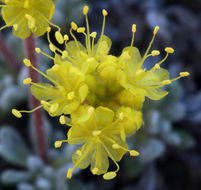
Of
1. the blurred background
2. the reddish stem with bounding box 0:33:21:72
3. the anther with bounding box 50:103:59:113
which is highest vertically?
the anther with bounding box 50:103:59:113

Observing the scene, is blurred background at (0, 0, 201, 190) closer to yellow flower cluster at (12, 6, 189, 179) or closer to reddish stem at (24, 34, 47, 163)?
reddish stem at (24, 34, 47, 163)

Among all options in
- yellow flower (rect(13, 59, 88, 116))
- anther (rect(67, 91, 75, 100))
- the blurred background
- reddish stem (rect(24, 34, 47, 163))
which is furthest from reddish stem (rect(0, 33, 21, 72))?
anther (rect(67, 91, 75, 100))

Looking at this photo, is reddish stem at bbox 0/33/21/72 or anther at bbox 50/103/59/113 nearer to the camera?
anther at bbox 50/103/59/113

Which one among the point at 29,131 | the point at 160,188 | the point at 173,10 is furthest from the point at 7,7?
the point at 160,188

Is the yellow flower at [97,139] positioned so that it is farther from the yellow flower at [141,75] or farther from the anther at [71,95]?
the yellow flower at [141,75]

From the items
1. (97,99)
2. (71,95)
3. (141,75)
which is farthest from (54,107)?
(141,75)

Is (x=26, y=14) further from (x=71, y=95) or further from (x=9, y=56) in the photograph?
(x=9, y=56)


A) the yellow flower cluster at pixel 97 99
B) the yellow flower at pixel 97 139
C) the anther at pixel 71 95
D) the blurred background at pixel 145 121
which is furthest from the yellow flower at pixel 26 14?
the blurred background at pixel 145 121
